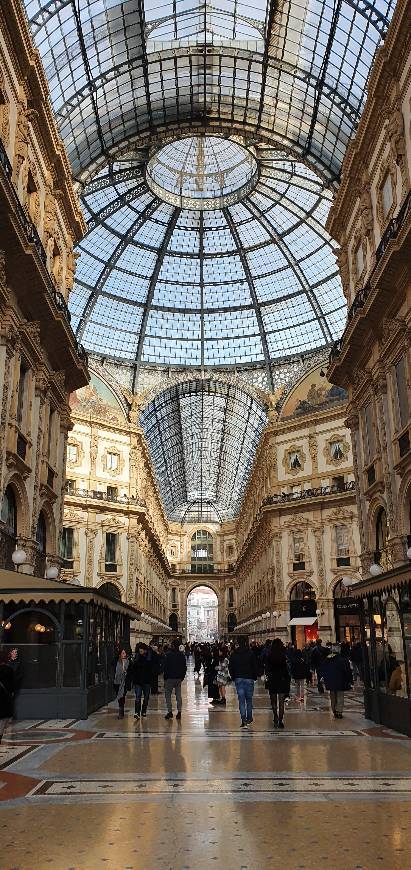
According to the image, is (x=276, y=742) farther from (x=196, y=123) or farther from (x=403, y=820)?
(x=196, y=123)

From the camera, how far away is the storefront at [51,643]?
1623 cm

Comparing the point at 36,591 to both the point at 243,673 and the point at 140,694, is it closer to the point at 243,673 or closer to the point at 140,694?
the point at 140,694

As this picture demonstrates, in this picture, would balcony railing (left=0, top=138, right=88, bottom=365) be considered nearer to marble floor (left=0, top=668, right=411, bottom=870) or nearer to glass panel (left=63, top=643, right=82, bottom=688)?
glass panel (left=63, top=643, right=82, bottom=688)

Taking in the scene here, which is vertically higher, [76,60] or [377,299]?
[76,60]

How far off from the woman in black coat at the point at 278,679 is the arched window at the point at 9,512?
8.93 metres

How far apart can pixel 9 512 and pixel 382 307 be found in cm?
1327

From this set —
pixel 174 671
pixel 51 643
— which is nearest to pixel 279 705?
pixel 174 671

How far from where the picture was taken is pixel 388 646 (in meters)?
15.3

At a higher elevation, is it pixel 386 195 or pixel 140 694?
pixel 386 195

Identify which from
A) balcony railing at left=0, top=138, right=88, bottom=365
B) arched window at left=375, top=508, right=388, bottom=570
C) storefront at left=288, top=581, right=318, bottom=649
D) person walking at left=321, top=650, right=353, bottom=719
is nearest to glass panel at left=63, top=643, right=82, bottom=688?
person walking at left=321, top=650, right=353, bottom=719

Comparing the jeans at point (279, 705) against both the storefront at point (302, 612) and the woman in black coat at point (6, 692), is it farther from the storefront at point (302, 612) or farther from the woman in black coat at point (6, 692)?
the storefront at point (302, 612)

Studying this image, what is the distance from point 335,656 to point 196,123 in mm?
30863

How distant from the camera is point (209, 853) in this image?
6.11 meters

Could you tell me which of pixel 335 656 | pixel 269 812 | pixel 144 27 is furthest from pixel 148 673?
pixel 144 27
